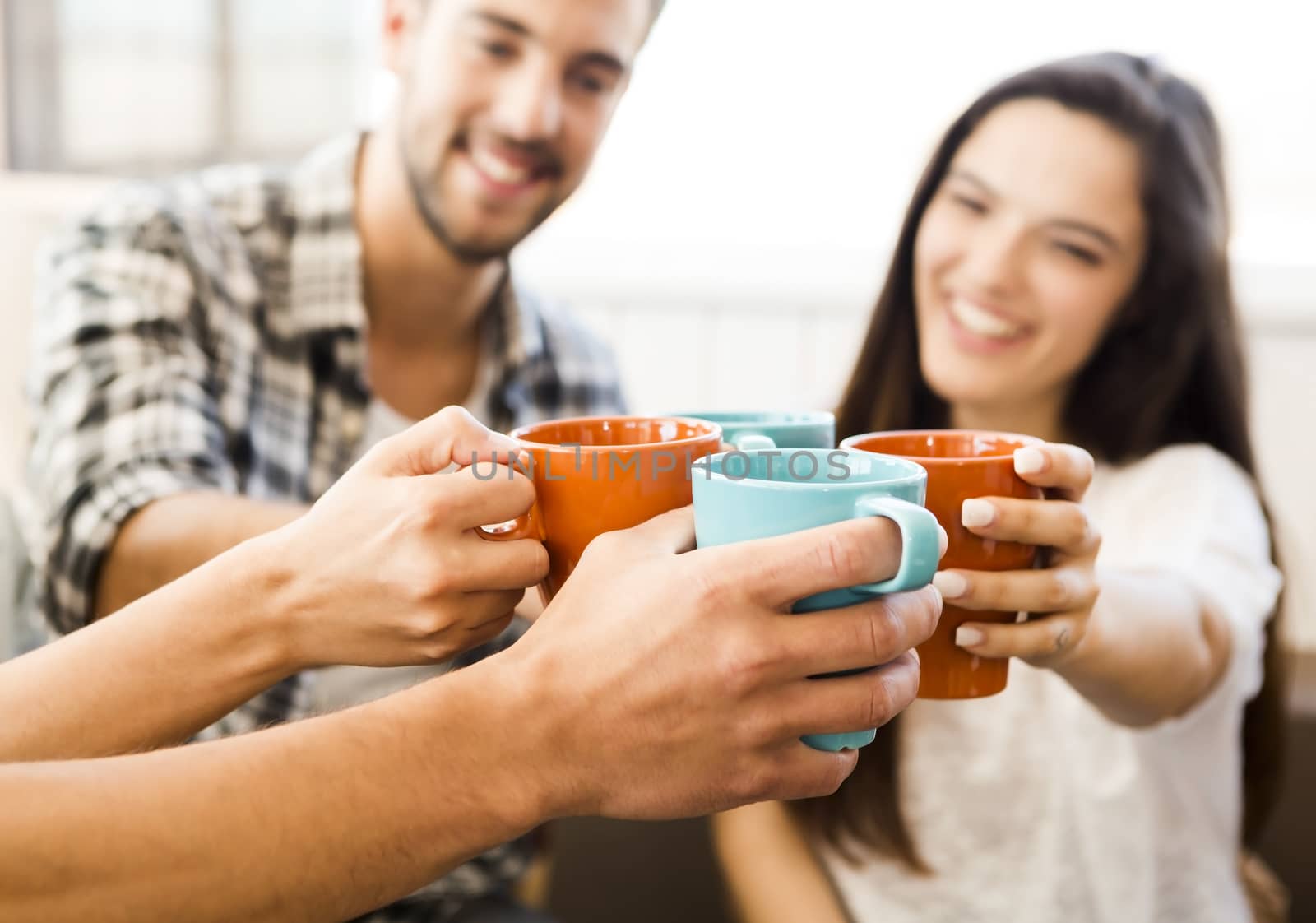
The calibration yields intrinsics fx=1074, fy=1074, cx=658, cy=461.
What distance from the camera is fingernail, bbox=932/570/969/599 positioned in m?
0.59

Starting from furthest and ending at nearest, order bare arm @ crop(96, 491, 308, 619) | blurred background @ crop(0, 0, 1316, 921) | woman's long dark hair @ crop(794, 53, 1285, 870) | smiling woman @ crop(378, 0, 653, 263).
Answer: blurred background @ crop(0, 0, 1316, 921), smiling woman @ crop(378, 0, 653, 263), woman's long dark hair @ crop(794, 53, 1285, 870), bare arm @ crop(96, 491, 308, 619)

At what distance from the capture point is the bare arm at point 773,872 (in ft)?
3.23

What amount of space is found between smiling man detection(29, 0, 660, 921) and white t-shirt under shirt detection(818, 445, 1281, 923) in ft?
1.46

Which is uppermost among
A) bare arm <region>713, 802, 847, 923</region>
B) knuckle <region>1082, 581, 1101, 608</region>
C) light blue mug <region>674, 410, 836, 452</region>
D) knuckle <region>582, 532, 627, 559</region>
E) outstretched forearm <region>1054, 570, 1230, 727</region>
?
light blue mug <region>674, 410, 836, 452</region>

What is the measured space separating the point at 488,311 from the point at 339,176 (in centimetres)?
26

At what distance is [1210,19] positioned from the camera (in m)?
1.65

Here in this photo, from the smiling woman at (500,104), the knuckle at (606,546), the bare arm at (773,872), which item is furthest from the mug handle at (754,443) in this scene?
the smiling woman at (500,104)

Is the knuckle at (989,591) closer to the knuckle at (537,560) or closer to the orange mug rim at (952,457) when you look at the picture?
the orange mug rim at (952,457)

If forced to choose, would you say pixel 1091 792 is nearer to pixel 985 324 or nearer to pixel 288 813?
pixel 985 324

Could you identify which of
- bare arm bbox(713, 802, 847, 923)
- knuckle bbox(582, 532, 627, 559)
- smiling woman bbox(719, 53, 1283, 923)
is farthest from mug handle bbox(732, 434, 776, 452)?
bare arm bbox(713, 802, 847, 923)

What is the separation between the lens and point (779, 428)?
68 cm

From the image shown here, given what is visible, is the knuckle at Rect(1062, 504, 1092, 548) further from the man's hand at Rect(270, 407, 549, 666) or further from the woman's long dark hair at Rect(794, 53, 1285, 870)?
the woman's long dark hair at Rect(794, 53, 1285, 870)

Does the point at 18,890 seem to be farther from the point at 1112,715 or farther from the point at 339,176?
the point at 339,176

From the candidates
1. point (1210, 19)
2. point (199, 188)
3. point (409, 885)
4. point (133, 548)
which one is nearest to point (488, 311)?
point (199, 188)
